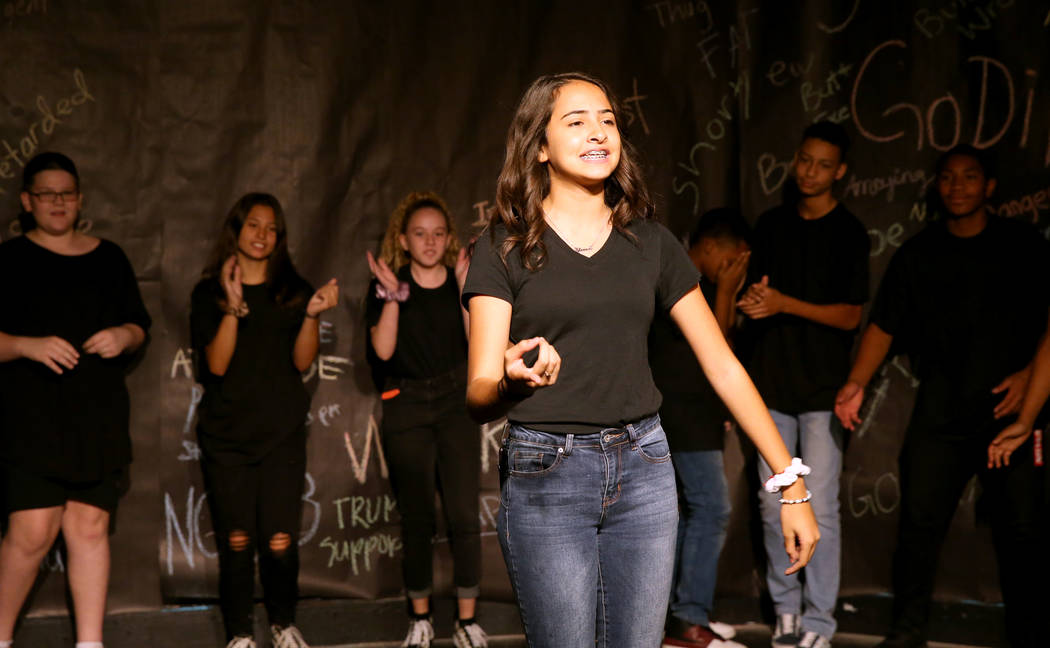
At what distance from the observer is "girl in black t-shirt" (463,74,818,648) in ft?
7.47

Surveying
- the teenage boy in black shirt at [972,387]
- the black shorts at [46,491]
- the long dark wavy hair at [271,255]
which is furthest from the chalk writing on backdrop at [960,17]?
the black shorts at [46,491]

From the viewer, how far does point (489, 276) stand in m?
2.31

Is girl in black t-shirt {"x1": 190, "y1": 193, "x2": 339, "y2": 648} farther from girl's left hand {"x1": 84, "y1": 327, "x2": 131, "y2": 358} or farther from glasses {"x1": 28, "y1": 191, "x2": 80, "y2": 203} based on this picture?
glasses {"x1": 28, "y1": 191, "x2": 80, "y2": 203}

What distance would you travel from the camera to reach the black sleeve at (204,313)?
14.0ft

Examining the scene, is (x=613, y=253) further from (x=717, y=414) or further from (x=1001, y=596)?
(x=1001, y=596)

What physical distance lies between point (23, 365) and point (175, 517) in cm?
92

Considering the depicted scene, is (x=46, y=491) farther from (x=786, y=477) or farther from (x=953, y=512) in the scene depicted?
(x=953, y=512)

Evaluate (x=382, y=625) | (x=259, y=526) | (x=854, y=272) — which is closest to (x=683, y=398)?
(x=854, y=272)

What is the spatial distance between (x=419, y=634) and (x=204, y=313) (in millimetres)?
1550

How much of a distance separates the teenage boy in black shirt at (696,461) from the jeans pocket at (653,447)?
1.94m

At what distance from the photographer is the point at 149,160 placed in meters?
4.55

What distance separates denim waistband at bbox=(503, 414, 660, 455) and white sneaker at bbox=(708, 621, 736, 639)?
7.77 ft

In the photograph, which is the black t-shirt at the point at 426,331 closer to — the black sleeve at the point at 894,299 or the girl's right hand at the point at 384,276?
the girl's right hand at the point at 384,276

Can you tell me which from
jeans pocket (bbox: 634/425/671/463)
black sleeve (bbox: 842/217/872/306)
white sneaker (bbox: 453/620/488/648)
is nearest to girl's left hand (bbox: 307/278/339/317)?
white sneaker (bbox: 453/620/488/648)
